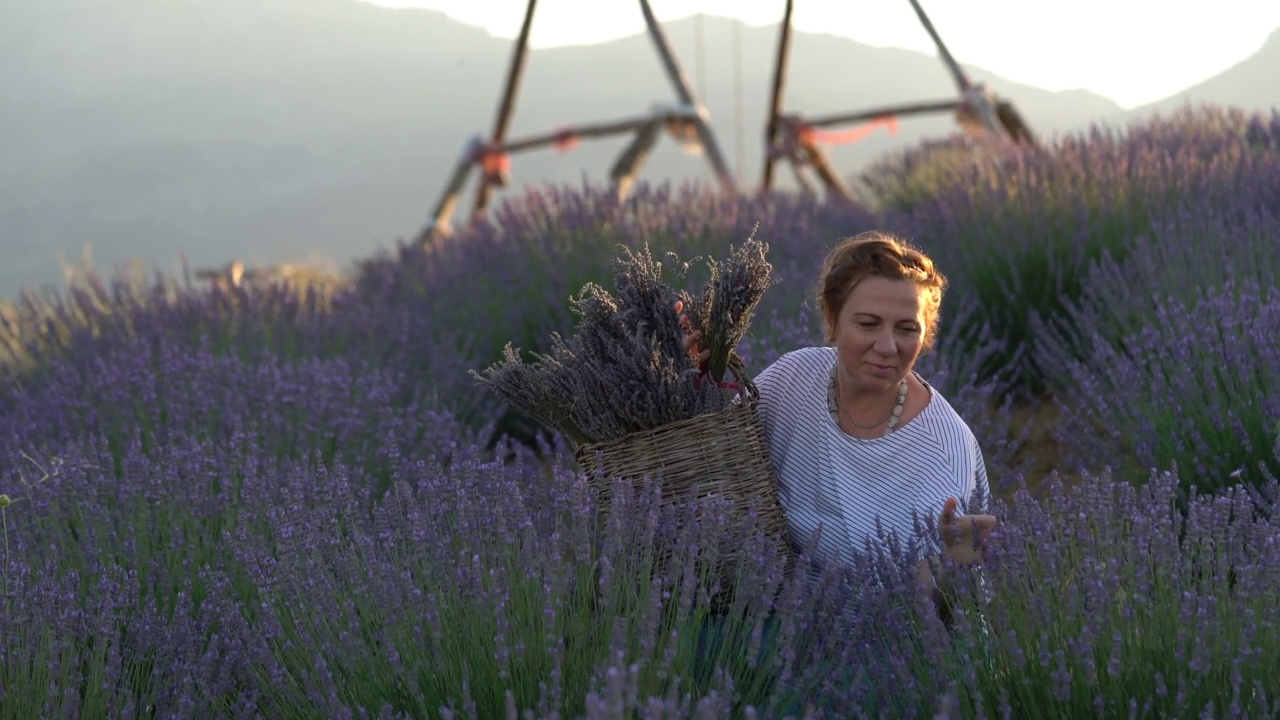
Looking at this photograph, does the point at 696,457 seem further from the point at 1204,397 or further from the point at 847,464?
the point at 1204,397

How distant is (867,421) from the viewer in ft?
8.50

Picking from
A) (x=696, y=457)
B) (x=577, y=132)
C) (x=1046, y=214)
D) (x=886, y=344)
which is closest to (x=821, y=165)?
(x=577, y=132)

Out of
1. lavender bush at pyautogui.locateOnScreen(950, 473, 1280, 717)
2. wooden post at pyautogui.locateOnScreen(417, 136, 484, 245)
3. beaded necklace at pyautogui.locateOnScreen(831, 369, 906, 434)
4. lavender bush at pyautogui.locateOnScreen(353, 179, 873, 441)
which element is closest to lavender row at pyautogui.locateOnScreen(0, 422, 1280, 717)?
lavender bush at pyautogui.locateOnScreen(950, 473, 1280, 717)

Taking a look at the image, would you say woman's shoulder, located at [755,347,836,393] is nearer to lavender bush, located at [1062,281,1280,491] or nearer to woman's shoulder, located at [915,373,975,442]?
woman's shoulder, located at [915,373,975,442]

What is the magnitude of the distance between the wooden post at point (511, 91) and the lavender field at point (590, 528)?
3683 mm

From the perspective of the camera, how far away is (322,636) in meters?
2.07

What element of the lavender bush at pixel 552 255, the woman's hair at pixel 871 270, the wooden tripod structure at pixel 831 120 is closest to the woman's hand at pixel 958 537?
the woman's hair at pixel 871 270

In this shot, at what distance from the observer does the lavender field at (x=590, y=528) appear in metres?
1.88

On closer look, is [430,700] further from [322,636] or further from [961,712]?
[961,712]

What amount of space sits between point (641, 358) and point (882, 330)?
1.55 ft

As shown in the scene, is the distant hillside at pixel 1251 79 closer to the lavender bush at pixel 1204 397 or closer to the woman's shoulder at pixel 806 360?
the lavender bush at pixel 1204 397

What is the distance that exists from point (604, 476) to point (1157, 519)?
0.95 meters

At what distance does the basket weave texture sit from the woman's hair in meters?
0.29

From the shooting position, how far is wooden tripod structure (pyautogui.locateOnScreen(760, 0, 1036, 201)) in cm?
838
